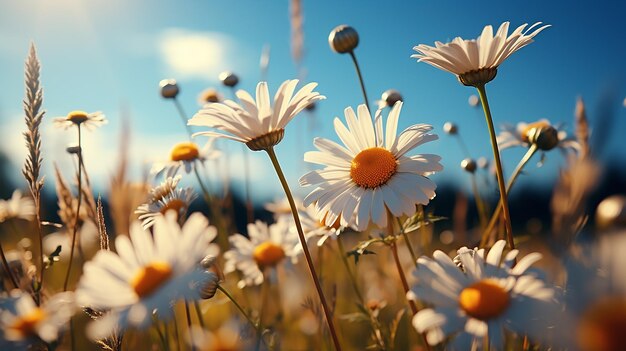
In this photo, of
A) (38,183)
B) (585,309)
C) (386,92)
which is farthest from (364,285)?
(585,309)

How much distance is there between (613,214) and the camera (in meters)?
0.96

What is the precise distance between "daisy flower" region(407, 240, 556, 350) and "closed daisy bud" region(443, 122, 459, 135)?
1.93m

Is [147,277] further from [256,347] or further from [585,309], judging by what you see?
[585,309]

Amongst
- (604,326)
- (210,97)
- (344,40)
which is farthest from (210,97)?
(604,326)

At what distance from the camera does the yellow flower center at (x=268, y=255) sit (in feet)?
8.55

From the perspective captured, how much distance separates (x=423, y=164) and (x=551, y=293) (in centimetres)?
60

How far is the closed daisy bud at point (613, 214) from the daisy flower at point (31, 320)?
3.84ft

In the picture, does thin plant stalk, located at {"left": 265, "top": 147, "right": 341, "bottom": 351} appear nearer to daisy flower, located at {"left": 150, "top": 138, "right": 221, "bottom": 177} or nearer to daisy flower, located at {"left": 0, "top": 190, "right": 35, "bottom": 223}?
daisy flower, located at {"left": 150, "top": 138, "right": 221, "bottom": 177}

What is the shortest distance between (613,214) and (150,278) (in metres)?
0.93

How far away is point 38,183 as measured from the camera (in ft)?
5.20

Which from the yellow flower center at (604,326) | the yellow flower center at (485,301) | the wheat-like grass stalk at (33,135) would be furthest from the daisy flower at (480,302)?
the wheat-like grass stalk at (33,135)

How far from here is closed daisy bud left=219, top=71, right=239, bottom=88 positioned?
3025 millimetres

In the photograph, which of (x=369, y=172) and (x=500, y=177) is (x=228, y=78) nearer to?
(x=369, y=172)

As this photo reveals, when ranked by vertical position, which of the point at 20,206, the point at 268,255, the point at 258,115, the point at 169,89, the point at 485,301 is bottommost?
the point at 268,255
